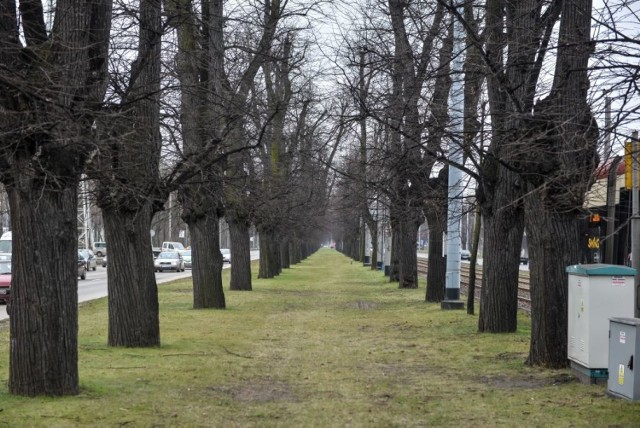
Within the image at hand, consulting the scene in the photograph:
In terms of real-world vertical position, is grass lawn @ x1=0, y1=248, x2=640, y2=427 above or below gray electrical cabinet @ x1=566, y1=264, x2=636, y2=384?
→ below

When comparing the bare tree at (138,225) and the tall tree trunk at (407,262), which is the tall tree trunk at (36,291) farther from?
the tall tree trunk at (407,262)

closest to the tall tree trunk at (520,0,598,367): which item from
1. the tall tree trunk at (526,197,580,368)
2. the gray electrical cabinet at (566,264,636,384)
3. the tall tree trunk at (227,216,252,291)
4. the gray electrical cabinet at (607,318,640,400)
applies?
the tall tree trunk at (526,197,580,368)

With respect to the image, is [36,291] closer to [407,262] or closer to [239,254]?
[239,254]

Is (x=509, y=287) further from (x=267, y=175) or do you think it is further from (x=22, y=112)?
(x=267, y=175)

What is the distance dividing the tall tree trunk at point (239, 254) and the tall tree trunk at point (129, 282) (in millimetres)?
18680

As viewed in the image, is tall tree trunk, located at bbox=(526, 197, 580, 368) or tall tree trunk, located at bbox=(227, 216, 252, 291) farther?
tall tree trunk, located at bbox=(227, 216, 252, 291)

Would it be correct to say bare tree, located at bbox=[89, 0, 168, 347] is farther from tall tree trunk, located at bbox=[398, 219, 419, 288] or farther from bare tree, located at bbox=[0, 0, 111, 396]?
tall tree trunk, located at bbox=[398, 219, 419, 288]

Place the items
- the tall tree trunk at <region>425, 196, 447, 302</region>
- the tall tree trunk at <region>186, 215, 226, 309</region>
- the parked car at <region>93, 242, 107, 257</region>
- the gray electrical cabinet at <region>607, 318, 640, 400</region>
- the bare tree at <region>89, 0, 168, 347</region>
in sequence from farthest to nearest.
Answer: the parked car at <region>93, 242, 107, 257</region>
the tall tree trunk at <region>425, 196, 447, 302</region>
the tall tree trunk at <region>186, 215, 226, 309</region>
the bare tree at <region>89, 0, 168, 347</region>
the gray electrical cabinet at <region>607, 318, 640, 400</region>

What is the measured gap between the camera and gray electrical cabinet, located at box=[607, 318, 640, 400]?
9133 mm

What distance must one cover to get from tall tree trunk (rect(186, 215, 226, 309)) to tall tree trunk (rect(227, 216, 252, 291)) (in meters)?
9.53

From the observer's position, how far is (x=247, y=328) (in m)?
18.6

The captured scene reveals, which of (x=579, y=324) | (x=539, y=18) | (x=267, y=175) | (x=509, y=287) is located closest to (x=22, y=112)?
(x=579, y=324)

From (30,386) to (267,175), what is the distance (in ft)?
66.9

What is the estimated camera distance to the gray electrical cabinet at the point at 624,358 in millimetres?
9133
